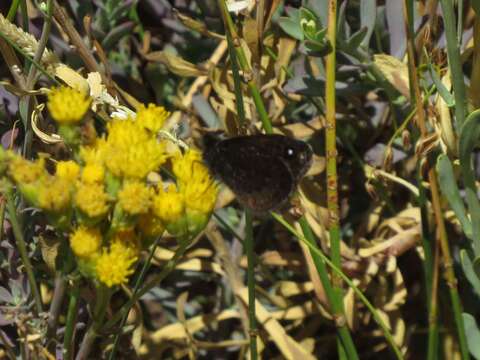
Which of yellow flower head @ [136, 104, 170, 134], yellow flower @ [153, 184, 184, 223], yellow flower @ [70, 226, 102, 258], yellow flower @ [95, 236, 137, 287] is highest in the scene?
yellow flower head @ [136, 104, 170, 134]

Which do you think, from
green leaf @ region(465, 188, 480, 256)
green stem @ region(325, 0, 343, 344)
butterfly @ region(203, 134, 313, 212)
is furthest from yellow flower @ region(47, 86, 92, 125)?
green leaf @ region(465, 188, 480, 256)

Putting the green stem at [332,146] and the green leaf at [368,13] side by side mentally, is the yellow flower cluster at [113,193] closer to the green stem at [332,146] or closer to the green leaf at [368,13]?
the green stem at [332,146]

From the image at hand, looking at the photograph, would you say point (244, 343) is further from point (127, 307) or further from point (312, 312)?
point (127, 307)

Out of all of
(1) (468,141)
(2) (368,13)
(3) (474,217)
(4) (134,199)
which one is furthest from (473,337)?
(4) (134,199)

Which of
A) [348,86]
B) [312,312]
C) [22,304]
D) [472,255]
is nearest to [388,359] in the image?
[312,312]

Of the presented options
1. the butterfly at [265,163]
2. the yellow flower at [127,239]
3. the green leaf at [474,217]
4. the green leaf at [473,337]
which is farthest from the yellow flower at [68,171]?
the green leaf at [473,337]

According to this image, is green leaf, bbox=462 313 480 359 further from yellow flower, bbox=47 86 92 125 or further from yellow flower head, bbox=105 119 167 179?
yellow flower, bbox=47 86 92 125

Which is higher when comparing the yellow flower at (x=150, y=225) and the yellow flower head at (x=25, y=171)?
the yellow flower head at (x=25, y=171)

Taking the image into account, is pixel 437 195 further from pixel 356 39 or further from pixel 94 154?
pixel 94 154
